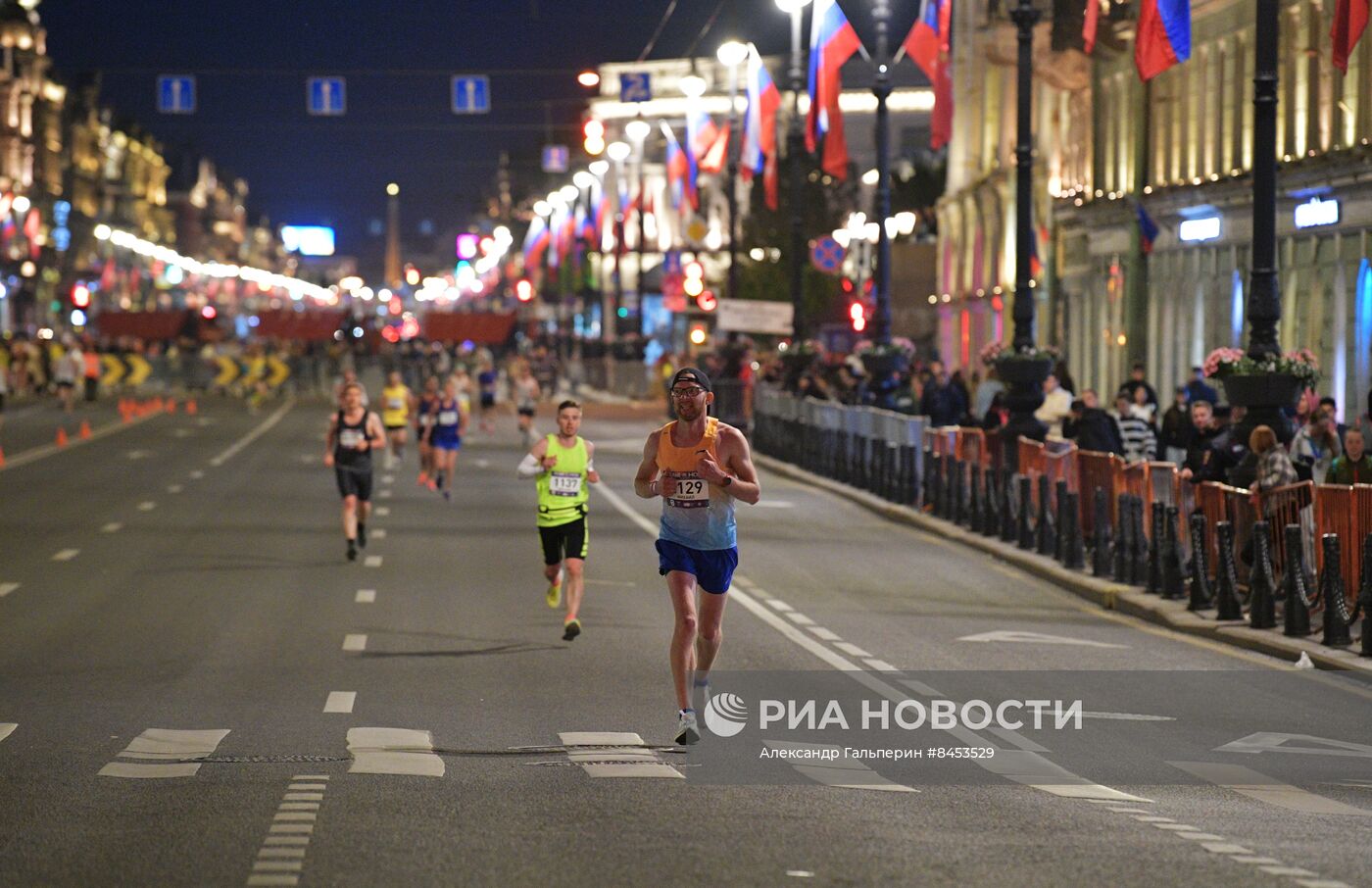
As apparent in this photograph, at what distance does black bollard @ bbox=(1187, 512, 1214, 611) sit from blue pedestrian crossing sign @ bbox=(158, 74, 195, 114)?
4030 centimetres

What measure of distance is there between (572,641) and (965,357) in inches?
1737

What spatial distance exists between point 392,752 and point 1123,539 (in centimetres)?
1083

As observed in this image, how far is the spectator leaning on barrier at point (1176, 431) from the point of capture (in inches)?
1081

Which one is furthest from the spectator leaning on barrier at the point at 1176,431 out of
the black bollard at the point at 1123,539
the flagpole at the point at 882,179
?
the flagpole at the point at 882,179

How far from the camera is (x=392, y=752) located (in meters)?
11.5

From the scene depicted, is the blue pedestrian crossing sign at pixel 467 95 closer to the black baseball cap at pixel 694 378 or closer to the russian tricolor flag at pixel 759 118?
the russian tricolor flag at pixel 759 118

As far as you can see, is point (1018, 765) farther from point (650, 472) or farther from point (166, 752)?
point (166, 752)

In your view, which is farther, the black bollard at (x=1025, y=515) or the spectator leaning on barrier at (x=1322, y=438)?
the black bollard at (x=1025, y=515)

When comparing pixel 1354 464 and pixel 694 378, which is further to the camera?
pixel 1354 464

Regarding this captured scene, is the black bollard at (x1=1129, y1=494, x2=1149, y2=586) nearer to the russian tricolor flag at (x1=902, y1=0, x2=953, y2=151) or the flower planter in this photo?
the flower planter

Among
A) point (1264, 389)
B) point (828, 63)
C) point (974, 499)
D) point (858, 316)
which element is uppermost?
point (828, 63)

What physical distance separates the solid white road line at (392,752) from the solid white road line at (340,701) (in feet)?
2.86

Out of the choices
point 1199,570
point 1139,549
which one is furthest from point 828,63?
point 1199,570

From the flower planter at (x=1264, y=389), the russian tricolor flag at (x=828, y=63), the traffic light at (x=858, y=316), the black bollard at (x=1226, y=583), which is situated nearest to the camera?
the black bollard at (x=1226, y=583)
